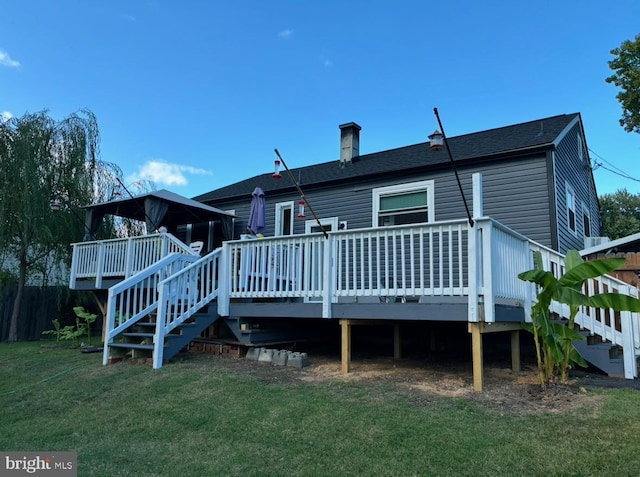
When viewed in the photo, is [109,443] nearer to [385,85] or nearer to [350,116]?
[350,116]

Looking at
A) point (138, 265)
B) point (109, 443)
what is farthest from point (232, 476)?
point (138, 265)

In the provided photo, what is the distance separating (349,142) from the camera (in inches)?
500

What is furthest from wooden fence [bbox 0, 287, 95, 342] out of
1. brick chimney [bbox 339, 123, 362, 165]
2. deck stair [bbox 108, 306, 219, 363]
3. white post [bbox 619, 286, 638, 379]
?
white post [bbox 619, 286, 638, 379]

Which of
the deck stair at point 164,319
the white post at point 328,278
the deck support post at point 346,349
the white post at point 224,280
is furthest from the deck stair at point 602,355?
the deck stair at point 164,319

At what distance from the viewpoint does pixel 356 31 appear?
13.7 meters

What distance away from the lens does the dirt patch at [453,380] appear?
4.68m

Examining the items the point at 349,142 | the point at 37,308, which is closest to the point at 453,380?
the point at 349,142

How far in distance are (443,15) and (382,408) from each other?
1215 cm

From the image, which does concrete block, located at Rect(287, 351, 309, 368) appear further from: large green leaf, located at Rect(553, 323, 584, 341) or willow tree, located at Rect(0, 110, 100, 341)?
willow tree, located at Rect(0, 110, 100, 341)

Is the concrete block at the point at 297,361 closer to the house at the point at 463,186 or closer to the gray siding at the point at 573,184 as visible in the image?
the house at the point at 463,186

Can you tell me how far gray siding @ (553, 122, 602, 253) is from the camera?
8977mm

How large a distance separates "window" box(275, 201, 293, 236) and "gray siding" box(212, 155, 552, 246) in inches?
40.6

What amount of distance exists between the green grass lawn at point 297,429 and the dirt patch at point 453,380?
0.13 metres

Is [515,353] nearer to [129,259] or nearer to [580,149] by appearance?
[580,149]
